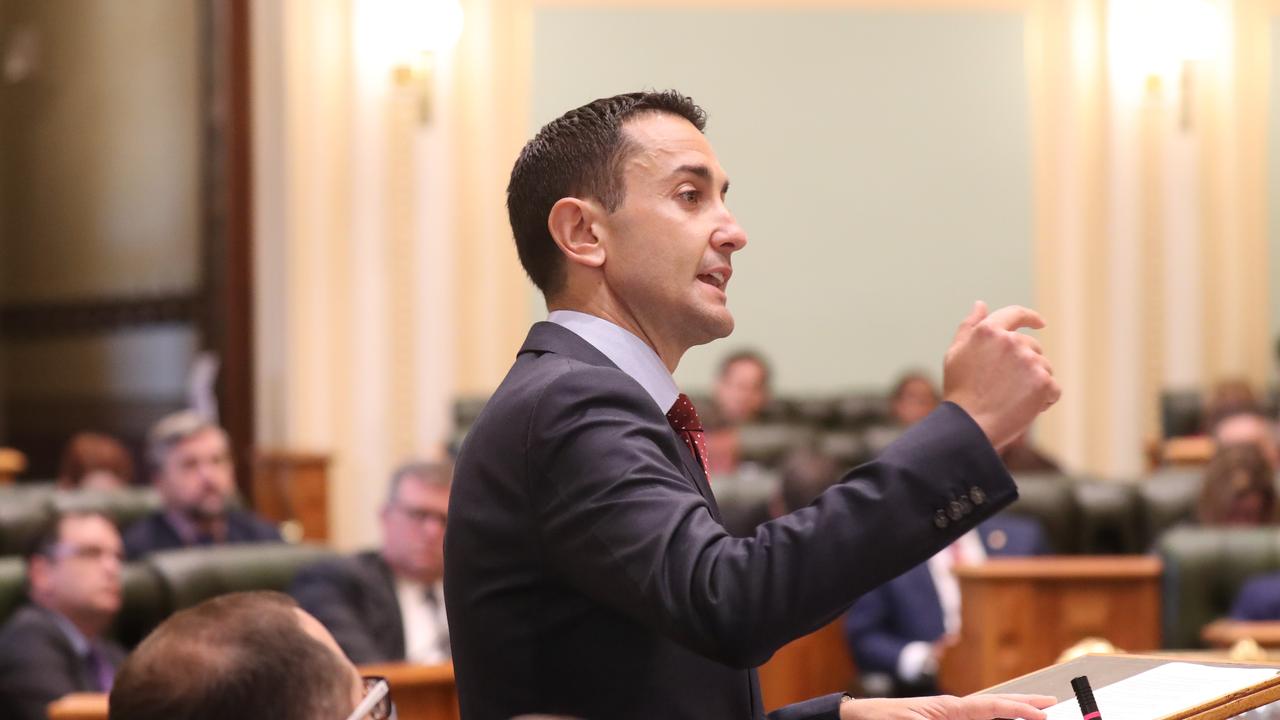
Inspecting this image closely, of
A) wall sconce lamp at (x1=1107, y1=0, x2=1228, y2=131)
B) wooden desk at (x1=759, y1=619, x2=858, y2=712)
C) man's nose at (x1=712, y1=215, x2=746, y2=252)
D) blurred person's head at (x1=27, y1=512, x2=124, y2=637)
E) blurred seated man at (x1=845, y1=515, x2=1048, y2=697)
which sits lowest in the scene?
wooden desk at (x1=759, y1=619, x2=858, y2=712)

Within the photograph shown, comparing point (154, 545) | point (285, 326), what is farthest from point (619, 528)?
point (285, 326)

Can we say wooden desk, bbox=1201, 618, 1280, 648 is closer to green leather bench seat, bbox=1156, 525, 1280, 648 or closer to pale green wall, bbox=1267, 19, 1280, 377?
green leather bench seat, bbox=1156, 525, 1280, 648

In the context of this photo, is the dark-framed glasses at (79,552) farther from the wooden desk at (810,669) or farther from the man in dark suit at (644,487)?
the man in dark suit at (644,487)

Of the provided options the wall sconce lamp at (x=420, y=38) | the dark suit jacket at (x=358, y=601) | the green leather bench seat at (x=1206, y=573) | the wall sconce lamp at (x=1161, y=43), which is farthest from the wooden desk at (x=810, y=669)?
the wall sconce lamp at (x=1161, y=43)

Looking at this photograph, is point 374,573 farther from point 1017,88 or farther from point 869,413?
point 1017,88

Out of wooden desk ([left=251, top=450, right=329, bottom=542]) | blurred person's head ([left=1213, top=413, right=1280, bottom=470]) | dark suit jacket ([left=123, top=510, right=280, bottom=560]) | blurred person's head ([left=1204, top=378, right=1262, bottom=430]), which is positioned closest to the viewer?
dark suit jacket ([left=123, top=510, right=280, bottom=560])

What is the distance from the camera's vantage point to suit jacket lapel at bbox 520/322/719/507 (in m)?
1.28

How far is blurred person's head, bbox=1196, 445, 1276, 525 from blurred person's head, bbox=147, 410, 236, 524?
325 centimetres

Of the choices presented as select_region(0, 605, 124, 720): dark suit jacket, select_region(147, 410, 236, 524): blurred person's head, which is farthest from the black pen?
select_region(147, 410, 236, 524): blurred person's head

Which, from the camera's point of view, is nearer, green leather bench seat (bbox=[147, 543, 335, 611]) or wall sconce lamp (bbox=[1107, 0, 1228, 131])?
green leather bench seat (bbox=[147, 543, 335, 611])

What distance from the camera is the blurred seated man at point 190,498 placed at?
206 inches

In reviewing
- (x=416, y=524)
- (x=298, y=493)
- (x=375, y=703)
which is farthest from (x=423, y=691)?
(x=298, y=493)

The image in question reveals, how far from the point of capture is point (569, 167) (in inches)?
53.3

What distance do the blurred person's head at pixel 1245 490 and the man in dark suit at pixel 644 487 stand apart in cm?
390
